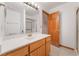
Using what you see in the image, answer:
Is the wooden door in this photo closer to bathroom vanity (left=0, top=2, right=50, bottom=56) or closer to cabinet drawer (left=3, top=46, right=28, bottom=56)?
bathroom vanity (left=0, top=2, right=50, bottom=56)

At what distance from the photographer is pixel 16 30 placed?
1818 millimetres

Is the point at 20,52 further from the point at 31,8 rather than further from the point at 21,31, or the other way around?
the point at 31,8

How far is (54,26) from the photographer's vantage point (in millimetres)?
1778

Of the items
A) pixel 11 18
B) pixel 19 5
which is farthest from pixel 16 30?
pixel 19 5

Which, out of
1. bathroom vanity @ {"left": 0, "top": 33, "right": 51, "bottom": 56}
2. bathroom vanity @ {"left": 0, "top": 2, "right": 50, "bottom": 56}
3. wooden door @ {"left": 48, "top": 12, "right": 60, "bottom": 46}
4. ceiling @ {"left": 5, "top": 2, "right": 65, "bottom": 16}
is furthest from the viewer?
wooden door @ {"left": 48, "top": 12, "right": 60, "bottom": 46}

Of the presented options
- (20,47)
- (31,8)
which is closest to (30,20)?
(31,8)

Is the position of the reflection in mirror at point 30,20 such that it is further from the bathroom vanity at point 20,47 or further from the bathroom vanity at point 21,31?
the bathroom vanity at point 20,47

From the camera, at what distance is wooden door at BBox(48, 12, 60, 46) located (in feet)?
5.71

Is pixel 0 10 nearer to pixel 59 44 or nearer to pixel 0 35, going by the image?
pixel 0 35

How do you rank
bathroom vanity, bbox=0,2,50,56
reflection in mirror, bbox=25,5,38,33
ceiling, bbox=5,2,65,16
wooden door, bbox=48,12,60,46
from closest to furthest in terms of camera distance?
bathroom vanity, bbox=0,2,50,56
ceiling, bbox=5,2,65,16
wooden door, bbox=48,12,60,46
reflection in mirror, bbox=25,5,38,33

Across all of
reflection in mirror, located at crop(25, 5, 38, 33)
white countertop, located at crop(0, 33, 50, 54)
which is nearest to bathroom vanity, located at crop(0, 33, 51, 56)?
white countertop, located at crop(0, 33, 50, 54)

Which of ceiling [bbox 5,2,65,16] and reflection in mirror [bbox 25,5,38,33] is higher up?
ceiling [bbox 5,2,65,16]

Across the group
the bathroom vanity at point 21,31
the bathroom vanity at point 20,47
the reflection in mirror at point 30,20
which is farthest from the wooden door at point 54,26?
the reflection in mirror at point 30,20

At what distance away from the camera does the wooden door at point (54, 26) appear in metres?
1.74
